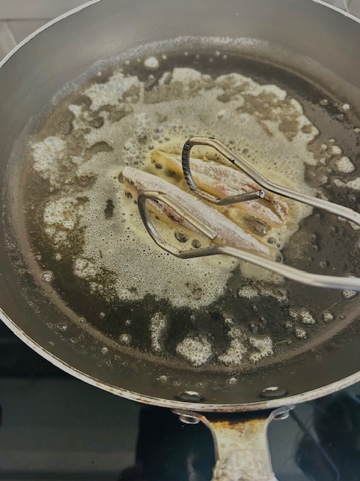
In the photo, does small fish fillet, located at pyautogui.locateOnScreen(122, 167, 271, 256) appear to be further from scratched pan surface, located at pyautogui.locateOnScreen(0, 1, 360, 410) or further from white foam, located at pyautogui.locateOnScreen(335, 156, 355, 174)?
white foam, located at pyautogui.locateOnScreen(335, 156, 355, 174)

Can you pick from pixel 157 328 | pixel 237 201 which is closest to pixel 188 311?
pixel 157 328

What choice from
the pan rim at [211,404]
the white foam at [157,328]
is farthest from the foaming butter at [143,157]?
the pan rim at [211,404]

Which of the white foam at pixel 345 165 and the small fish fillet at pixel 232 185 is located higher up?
the white foam at pixel 345 165

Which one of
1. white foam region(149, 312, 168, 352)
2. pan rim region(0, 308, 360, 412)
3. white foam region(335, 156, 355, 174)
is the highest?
white foam region(335, 156, 355, 174)

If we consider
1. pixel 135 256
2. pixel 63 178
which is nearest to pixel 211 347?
pixel 135 256

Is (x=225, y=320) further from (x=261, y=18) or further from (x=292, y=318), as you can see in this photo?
(x=261, y=18)

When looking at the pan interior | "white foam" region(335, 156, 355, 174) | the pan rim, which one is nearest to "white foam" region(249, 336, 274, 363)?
the pan interior

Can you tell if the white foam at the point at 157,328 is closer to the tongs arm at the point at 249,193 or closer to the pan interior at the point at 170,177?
the pan interior at the point at 170,177
